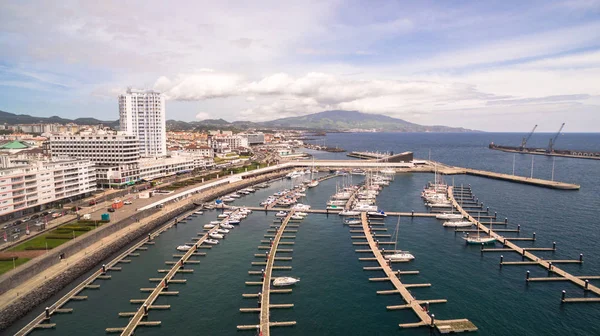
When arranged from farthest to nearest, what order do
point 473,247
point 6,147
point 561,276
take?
point 6,147, point 473,247, point 561,276

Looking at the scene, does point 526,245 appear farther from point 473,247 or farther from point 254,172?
point 254,172

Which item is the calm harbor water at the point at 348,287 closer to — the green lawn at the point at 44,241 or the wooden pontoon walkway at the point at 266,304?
the wooden pontoon walkway at the point at 266,304

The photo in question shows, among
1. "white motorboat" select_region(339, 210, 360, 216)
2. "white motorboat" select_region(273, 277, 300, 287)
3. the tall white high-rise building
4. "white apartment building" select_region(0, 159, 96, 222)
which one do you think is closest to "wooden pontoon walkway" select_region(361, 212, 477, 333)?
"white motorboat" select_region(273, 277, 300, 287)

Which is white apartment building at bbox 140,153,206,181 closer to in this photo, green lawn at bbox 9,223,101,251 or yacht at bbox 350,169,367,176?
green lawn at bbox 9,223,101,251

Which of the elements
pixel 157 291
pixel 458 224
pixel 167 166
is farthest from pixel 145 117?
pixel 458 224

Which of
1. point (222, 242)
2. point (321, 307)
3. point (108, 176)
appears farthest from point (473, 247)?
point (108, 176)

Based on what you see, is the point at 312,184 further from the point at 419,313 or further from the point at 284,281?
the point at 419,313
